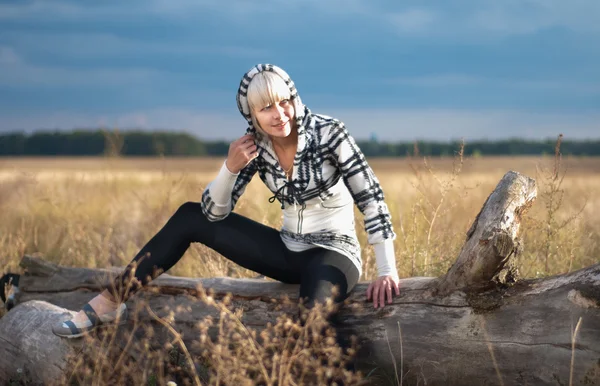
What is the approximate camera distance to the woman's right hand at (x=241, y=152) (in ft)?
13.4

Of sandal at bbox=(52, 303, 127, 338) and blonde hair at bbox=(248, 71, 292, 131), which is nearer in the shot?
blonde hair at bbox=(248, 71, 292, 131)

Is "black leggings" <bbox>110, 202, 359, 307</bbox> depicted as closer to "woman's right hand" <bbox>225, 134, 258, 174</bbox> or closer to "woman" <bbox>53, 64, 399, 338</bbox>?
"woman" <bbox>53, 64, 399, 338</bbox>

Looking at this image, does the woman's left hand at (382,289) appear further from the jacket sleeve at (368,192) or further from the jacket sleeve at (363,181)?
the jacket sleeve at (363,181)

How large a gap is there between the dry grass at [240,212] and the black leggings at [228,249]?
393 mm

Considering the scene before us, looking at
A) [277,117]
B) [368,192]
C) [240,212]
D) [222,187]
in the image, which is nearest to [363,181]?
[368,192]

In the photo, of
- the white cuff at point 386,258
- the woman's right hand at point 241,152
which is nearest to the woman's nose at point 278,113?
the woman's right hand at point 241,152

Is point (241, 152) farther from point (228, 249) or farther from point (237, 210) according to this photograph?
point (237, 210)

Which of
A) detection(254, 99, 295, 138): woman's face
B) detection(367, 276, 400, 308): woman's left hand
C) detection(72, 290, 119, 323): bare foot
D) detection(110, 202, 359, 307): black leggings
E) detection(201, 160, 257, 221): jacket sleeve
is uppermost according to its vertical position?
detection(254, 99, 295, 138): woman's face

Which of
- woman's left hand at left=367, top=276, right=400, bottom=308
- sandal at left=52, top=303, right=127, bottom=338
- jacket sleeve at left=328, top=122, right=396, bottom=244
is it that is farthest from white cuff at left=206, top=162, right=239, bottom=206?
woman's left hand at left=367, top=276, right=400, bottom=308

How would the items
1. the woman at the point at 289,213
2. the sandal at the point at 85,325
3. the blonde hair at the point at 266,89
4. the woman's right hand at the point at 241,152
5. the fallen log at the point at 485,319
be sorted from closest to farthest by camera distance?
the fallen log at the point at 485,319
the blonde hair at the point at 266,89
the woman at the point at 289,213
the woman's right hand at the point at 241,152
the sandal at the point at 85,325

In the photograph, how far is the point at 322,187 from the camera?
4.09m

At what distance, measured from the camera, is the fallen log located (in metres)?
3.57

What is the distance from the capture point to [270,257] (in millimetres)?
4211

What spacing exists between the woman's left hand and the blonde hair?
1189 mm
